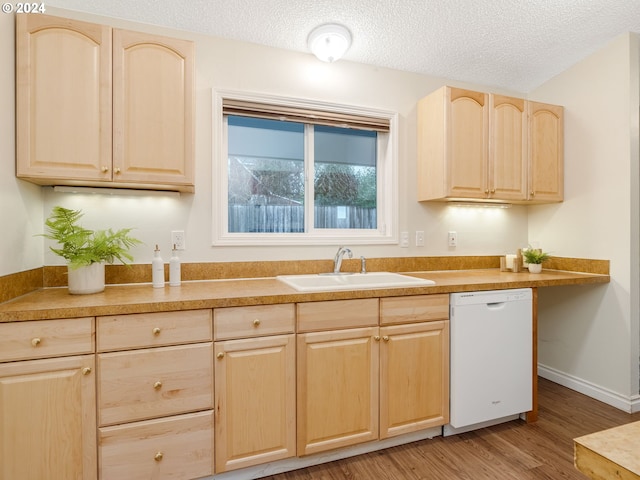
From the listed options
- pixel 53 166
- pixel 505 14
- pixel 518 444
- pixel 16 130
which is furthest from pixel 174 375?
pixel 505 14

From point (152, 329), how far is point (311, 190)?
1426 millimetres

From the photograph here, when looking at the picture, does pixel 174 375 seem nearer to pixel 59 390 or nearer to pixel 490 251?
pixel 59 390

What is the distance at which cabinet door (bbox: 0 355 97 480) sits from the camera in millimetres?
1391

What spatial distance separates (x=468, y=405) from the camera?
2.10 meters

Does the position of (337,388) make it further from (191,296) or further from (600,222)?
(600,222)

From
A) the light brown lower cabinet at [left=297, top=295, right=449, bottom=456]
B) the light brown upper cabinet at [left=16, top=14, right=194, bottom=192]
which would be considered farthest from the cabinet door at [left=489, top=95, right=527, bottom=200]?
the light brown upper cabinet at [left=16, top=14, right=194, bottom=192]

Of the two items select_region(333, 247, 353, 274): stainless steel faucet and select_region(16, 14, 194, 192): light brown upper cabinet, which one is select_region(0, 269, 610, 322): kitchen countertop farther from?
select_region(16, 14, 194, 192): light brown upper cabinet

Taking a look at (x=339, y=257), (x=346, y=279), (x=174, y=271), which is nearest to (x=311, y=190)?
(x=339, y=257)

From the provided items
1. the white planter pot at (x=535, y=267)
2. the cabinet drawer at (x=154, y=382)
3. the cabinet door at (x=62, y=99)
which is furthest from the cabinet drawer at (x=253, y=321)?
the white planter pot at (x=535, y=267)

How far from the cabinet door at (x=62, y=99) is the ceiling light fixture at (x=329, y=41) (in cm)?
115

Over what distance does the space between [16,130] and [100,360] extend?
1122 millimetres

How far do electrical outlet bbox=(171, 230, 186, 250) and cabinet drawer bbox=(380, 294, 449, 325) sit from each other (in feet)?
4.03

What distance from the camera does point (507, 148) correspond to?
8.65ft

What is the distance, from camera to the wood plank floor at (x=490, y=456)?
1816mm
